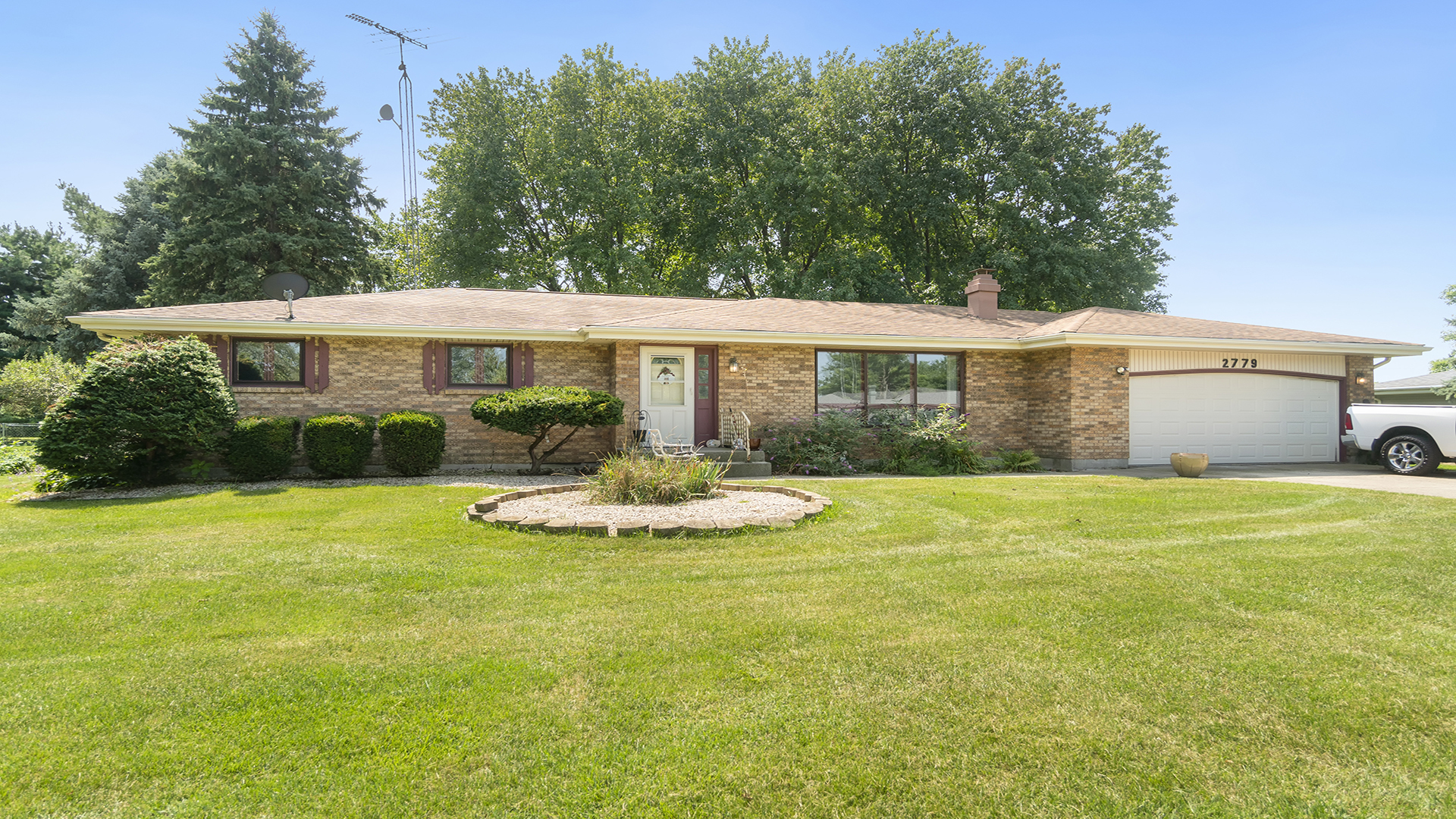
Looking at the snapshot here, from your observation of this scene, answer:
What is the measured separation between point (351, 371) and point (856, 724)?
39.4ft

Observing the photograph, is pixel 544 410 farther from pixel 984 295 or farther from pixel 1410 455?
pixel 1410 455

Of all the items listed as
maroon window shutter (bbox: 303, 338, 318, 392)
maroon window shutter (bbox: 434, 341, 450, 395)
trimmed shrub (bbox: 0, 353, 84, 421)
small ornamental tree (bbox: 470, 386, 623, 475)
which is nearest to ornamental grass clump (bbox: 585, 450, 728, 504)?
small ornamental tree (bbox: 470, 386, 623, 475)

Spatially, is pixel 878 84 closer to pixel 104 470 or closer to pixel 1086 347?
pixel 1086 347

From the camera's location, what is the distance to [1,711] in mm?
2693

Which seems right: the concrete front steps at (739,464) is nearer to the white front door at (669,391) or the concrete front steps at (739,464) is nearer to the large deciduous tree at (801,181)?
the white front door at (669,391)

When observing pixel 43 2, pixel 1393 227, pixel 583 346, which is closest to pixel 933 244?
pixel 1393 227

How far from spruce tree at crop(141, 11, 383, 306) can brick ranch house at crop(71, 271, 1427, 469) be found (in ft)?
39.0

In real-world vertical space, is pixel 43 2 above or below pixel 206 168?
below

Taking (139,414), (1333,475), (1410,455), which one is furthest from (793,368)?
(1410,455)

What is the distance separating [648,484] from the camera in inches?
300

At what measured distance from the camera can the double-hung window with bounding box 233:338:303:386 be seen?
11.5 meters

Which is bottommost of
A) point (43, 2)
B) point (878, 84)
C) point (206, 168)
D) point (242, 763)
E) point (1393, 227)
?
point (242, 763)

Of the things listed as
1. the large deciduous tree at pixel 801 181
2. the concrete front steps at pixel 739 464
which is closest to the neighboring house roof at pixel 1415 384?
the large deciduous tree at pixel 801 181

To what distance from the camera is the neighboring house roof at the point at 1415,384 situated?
21641 millimetres
